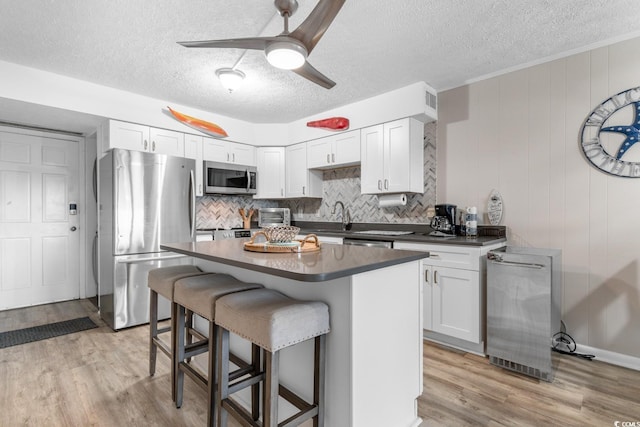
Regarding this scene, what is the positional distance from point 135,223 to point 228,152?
157 centimetres

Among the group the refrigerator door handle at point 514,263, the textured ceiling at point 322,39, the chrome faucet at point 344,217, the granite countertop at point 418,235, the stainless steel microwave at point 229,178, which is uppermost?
the textured ceiling at point 322,39

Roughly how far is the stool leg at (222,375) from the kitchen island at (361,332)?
320 millimetres

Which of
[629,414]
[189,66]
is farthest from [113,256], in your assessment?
[629,414]

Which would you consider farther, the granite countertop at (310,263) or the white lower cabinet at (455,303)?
the white lower cabinet at (455,303)

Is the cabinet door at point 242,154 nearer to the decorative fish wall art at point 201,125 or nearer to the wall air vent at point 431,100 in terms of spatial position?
the decorative fish wall art at point 201,125

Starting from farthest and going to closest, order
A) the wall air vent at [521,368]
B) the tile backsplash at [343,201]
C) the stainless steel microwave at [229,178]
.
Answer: the stainless steel microwave at [229,178]
the tile backsplash at [343,201]
the wall air vent at [521,368]

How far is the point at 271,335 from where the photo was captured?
4.08 feet

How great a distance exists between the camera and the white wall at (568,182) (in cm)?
243

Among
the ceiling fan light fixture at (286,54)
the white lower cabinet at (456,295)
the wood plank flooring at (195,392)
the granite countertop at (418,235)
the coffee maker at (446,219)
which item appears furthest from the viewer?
the coffee maker at (446,219)

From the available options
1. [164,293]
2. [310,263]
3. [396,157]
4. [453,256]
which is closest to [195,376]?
[164,293]

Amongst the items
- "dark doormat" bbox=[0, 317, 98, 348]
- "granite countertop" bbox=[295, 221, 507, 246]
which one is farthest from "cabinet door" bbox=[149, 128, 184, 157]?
"dark doormat" bbox=[0, 317, 98, 348]

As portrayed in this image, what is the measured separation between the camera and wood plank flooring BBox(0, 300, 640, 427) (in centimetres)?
180

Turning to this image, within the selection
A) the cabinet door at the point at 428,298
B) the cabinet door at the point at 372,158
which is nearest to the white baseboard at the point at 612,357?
the cabinet door at the point at 428,298

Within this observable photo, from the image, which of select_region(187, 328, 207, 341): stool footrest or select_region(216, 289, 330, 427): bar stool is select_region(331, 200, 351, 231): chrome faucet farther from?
select_region(216, 289, 330, 427): bar stool
